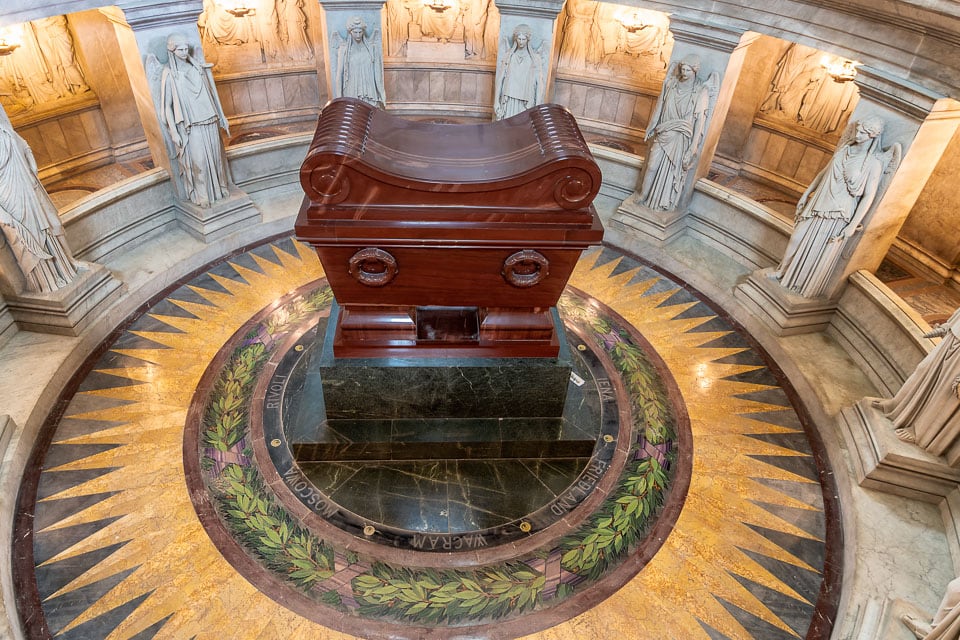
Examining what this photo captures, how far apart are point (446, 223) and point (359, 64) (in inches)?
183

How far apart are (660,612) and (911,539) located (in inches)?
87.6

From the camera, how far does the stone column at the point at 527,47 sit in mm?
7359

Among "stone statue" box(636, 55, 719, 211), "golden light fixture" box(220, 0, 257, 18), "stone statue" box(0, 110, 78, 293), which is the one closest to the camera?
"stone statue" box(0, 110, 78, 293)

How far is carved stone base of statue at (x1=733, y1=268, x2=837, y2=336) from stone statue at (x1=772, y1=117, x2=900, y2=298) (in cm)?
10

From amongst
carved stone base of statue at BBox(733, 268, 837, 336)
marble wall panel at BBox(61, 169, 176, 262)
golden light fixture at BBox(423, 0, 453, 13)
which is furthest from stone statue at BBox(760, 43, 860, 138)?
marble wall panel at BBox(61, 169, 176, 262)

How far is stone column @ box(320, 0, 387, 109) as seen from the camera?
7301 mm

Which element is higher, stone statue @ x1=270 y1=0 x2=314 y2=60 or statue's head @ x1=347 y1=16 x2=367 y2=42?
statue's head @ x1=347 y1=16 x2=367 y2=42

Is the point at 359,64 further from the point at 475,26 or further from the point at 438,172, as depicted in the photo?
the point at 438,172

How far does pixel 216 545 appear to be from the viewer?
14.1ft

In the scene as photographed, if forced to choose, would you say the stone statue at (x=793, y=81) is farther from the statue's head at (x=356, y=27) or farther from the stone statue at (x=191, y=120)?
the stone statue at (x=191, y=120)

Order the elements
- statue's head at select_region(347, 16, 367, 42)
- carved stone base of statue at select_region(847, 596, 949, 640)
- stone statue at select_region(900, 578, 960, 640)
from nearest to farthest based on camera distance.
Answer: stone statue at select_region(900, 578, 960, 640) < carved stone base of statue at select_region(847, 596, 949, 640) < statue's head at select_region(347, 16, 367, 42)

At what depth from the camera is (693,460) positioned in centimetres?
Answer: 514

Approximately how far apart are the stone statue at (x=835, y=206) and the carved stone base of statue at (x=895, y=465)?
5.67ft

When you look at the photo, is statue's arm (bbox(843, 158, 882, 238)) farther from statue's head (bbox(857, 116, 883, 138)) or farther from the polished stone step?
the polished stone step
